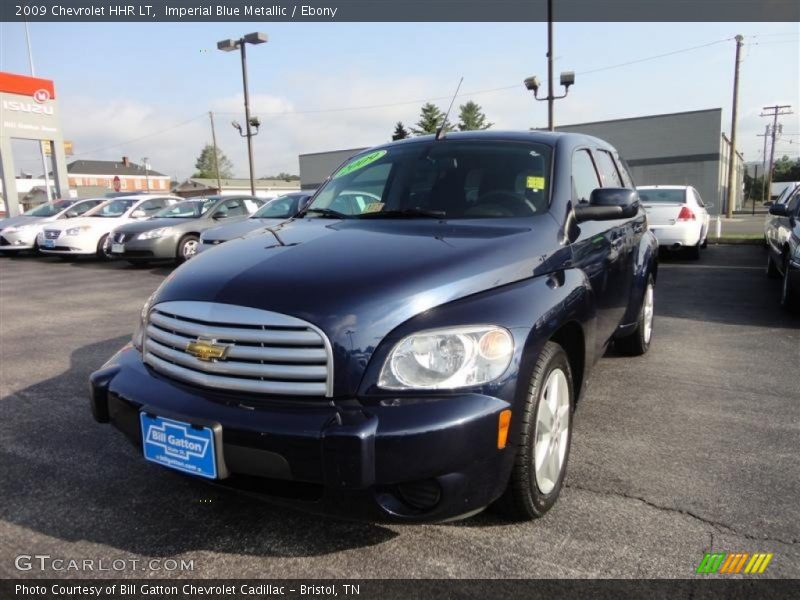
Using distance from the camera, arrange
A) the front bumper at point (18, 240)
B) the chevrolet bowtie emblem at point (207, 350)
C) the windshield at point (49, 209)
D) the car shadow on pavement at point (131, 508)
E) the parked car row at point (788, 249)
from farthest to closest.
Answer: the windshield at point (49, 209)
the front bumper at point (18, 240)
the parked car row at point (788, 249)
the car shadow on pavement at point (131, 508)
the chevrolet bowtie emblem at point (207, 350)

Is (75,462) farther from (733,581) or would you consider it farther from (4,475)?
(733,581)

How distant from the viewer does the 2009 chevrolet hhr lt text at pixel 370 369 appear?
1.99 meters

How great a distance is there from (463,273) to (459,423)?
63 cm

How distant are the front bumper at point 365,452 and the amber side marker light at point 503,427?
2cm

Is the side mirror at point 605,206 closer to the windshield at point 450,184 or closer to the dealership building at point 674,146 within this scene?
the windshield at point 450,184

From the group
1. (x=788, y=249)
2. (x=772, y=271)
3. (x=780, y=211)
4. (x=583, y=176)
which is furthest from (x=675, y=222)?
(x=583, y=176)

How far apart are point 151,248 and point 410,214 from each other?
9813 millimetres

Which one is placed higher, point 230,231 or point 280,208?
point 280,208

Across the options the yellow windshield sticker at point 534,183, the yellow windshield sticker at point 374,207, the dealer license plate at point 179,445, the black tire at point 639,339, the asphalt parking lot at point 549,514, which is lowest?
the asphalt parking lot at point 549,514

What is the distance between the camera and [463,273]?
2.34m

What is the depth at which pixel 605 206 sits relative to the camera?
3205 millimetres

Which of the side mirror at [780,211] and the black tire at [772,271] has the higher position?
the side mirror at [780,211]

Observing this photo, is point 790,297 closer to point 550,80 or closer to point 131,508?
point 131,508

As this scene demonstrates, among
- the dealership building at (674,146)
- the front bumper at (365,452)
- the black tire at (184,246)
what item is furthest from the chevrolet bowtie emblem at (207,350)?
the dealership building at (674,146)
